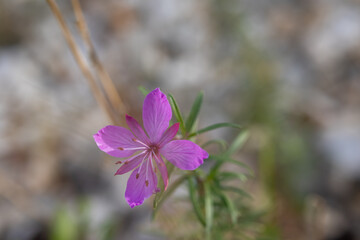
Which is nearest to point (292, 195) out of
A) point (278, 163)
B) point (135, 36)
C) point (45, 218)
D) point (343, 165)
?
point (278, 163)

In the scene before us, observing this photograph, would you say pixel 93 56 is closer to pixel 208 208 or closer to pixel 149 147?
pixel 149 147

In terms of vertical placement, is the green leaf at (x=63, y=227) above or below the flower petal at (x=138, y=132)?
above

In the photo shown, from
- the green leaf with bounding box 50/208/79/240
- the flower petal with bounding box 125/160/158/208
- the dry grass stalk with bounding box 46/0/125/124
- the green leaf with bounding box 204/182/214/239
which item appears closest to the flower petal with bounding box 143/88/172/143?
the flower petal with bounding box 125/160/158/208

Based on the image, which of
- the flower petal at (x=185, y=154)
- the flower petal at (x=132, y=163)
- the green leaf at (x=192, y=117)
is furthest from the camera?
the green leaf at (x=192, y=117)

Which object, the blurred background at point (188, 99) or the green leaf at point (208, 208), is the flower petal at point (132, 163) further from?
the blurred background at point (188, 99)

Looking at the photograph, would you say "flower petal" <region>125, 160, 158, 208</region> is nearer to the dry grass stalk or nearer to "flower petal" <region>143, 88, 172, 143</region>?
"flower petal" <region>143, 88, 172, 143</region>

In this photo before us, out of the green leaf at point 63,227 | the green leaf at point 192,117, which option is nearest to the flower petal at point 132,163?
the green leaf at point 192,117

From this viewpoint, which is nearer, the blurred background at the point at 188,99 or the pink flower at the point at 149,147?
the pink flower at the point at 149,147
